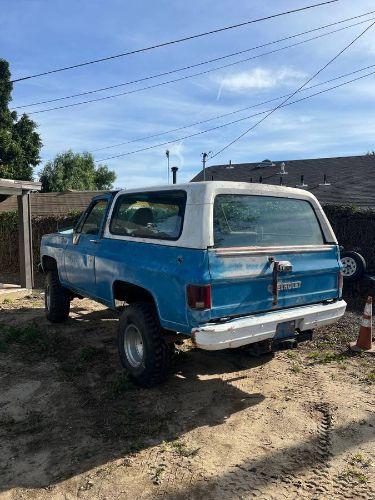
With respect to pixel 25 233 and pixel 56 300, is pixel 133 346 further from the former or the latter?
pixel 25 233

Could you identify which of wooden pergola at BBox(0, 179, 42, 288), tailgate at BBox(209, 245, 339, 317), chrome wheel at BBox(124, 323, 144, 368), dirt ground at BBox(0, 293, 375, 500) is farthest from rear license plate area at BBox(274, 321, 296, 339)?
wooden pergola at BBox(0, 179, 42, 288)

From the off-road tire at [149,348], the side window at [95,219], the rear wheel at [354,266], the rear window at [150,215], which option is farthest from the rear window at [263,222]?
the rear wheel at [354,266]

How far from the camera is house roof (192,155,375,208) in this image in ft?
47.4

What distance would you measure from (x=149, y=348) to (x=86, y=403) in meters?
0.79

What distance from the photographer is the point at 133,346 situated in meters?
4.60

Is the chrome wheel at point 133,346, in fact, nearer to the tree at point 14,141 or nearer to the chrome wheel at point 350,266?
the chrome wheel at point 350,266

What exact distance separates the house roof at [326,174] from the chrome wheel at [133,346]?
10.1 m

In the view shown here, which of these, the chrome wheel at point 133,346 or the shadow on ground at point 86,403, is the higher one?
the chrome wheel at point 133,346

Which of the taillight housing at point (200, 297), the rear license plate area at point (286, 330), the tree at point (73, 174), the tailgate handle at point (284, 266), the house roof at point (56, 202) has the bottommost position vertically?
the rear license plate area at point (286, 330)

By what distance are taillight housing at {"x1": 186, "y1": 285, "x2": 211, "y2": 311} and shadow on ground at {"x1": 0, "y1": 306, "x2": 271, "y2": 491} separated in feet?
3.42

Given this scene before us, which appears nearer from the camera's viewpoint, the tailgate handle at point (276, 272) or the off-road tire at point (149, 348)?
the tailgate handle at point (276, 272)

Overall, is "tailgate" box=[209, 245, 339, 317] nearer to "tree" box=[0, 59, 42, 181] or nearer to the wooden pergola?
the wooden pergola

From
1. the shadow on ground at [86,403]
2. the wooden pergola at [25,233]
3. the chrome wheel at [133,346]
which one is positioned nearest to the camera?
the shadow on ground at [86,403]

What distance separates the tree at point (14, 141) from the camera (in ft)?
91.0
